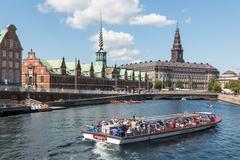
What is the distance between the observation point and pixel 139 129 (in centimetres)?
5725

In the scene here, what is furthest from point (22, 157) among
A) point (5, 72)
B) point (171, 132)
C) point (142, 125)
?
point (5, 72)

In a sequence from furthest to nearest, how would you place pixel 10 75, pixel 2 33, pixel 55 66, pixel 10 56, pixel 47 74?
pixel 55 66, pixel 47 74, pixel 10 56, pixel 10 75, pixel 2 33

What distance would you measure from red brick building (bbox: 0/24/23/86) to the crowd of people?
71.9 metres

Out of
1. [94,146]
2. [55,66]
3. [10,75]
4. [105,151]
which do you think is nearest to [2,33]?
[10,75]

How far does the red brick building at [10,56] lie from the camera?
127 metres

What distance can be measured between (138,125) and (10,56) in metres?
81.9

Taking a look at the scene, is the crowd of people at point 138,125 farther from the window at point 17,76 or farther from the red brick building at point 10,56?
the window at point 17,76

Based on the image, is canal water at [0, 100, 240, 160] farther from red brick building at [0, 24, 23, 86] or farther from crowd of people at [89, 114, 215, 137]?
red brick building at [0, 24, 23, 86]

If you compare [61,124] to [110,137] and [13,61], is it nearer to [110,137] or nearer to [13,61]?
[110,137]

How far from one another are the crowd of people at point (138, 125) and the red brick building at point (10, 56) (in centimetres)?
7186

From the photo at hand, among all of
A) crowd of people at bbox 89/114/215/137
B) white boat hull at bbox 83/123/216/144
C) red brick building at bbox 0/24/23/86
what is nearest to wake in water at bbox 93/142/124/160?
white boat hull at bbox 83/123/216/144

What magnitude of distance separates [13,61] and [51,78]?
36.6 metres

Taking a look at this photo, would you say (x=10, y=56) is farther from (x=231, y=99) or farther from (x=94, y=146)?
(x=231, y=99)

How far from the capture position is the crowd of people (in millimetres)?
55000
